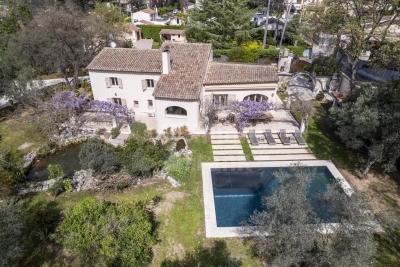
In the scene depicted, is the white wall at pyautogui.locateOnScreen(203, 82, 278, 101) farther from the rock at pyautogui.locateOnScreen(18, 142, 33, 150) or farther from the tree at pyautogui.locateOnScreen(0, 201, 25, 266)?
the tree at pyautogui.locateOnScreen(0, 201, 25, 266)

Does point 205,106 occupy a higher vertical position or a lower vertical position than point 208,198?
higher

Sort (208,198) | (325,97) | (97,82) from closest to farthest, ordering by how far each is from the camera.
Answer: (208,198) → (97,82) → (325,97)

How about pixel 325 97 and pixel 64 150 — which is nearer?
pixel 64 150

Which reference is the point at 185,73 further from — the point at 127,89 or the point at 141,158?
the point at 141,158

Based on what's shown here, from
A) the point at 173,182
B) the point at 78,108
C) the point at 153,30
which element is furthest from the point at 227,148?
the point at 153,30

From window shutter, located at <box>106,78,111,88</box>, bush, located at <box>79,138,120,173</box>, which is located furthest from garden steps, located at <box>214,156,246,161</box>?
window shutter, located at <box>106,78,111,88</box>

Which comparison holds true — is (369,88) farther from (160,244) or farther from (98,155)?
(98,155)

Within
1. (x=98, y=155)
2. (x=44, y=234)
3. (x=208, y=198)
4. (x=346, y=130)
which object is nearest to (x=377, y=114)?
(x=346, y=130)
